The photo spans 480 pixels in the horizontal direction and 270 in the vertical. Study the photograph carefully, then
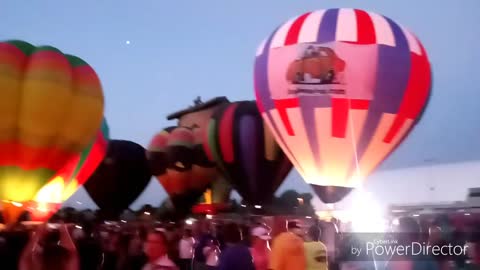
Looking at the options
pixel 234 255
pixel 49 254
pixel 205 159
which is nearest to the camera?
pixel 49 254

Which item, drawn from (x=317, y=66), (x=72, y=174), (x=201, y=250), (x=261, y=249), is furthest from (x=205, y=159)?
(x=261, y=249)

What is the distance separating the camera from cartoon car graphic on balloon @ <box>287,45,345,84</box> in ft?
39.3

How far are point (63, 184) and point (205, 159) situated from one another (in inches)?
192

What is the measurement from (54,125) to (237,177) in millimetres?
4974

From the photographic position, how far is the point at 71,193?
15.9m

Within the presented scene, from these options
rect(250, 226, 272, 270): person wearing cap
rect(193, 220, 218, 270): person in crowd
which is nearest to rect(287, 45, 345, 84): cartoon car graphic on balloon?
rect(193, 220, 218, 270): person in crowd

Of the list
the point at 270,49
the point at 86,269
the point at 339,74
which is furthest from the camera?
the point at 270,49

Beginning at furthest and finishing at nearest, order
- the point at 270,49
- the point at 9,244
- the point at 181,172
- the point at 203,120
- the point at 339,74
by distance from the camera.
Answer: the point at 203,120, the point at 181,172, the point at 270,49, the point at 339,74, the point at 9,244

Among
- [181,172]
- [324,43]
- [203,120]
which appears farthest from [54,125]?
[203,120]

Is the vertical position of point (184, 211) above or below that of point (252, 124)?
below

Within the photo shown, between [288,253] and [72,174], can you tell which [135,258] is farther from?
[72,174]

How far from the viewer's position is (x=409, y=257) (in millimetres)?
4797

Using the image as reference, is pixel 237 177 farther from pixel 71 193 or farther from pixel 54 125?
pixel 54 125

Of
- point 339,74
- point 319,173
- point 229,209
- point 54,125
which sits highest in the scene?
point 339,74
